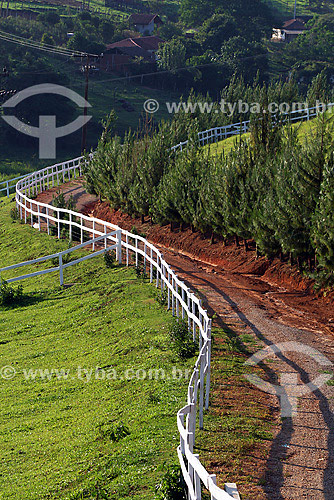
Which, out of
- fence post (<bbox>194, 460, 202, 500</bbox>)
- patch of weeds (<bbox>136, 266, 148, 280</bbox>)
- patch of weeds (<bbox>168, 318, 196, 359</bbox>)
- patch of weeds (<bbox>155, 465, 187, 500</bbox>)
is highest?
fence post (<bbox>194, 460, 202, 500</bbox>)

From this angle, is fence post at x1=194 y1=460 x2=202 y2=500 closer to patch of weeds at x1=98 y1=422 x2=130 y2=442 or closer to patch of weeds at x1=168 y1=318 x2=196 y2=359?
patch of weeds at x1=98 y1=422 x2=130 y2=442

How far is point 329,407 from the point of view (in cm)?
1143

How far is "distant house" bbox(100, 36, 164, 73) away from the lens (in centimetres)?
10031

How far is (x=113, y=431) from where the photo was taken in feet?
36.3

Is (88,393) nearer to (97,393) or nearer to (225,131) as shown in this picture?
(97,393)

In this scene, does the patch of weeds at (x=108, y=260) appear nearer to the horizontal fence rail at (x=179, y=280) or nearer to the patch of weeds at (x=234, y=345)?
the horizontal fence rail at (x=179, y=280)

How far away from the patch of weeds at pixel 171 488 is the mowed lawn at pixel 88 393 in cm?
52

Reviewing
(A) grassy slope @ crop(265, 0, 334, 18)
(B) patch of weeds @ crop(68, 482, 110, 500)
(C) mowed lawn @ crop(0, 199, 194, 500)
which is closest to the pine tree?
(C) mowed lawn @ crop(0, 199, 194, 500)

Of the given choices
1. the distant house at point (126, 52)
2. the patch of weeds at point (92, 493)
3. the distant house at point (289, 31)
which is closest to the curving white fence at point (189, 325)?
the patch of weeds at point (92, 493)

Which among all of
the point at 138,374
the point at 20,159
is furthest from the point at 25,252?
the point at 20,159

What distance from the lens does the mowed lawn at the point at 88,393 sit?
1004cm

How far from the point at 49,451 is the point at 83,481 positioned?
1840 millimetres

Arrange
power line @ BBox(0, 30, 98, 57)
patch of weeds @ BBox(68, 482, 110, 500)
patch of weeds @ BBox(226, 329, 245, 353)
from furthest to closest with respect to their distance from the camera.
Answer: power line @ BBox(0, 30, 98, 57)
patch of weeds @ BBox(226, 329, 245, 353)
patch of weeds @ BBox(68, 482, 110, 500)

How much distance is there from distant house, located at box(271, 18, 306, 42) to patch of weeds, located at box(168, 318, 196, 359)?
125 meters
